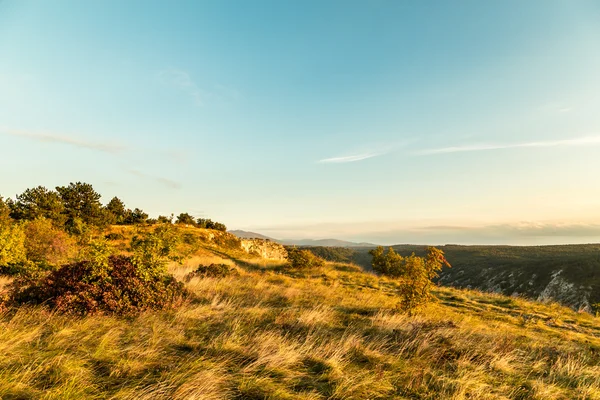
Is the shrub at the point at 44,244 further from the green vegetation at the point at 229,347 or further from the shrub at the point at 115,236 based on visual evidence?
the shrub at the point at 115,236

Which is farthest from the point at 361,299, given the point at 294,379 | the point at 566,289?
the point at 566,289

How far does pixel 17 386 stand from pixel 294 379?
352cm

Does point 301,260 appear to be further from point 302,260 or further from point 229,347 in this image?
point 229,347

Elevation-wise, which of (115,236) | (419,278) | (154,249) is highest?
(154,249)

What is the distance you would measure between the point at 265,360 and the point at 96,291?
527 centimetres

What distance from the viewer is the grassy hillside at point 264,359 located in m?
3.98

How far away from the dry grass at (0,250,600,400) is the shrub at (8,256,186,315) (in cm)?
50

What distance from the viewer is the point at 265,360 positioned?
4.86m

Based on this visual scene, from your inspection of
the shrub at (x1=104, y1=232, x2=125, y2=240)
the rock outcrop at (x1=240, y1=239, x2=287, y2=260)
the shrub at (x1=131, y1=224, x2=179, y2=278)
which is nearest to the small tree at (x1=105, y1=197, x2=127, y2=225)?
the shrub at (x1=104, y1=232, x2=125, y2=240)

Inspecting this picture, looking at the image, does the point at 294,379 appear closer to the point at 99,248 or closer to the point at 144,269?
the point at 144,269

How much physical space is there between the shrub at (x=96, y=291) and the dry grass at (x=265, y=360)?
505mm

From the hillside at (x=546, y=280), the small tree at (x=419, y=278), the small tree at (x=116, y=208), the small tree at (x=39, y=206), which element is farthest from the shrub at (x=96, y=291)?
the hillside at (x=546, y=280)

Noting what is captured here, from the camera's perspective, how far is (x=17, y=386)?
11.5ft

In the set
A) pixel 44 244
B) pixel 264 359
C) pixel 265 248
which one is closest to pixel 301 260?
pixel 44 244
